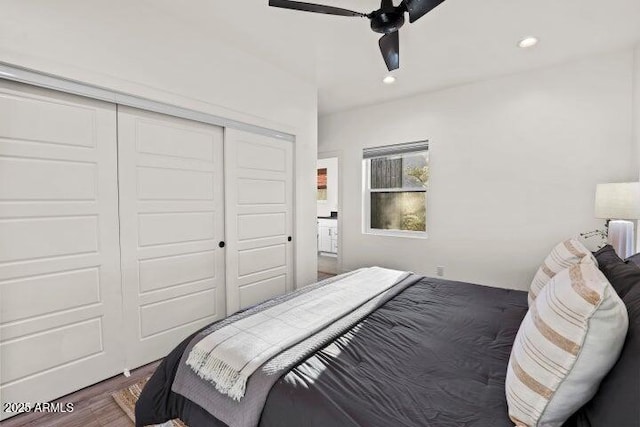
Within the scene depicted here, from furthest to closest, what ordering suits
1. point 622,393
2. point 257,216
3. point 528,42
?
point 257,216, point 528,42, point 622,393

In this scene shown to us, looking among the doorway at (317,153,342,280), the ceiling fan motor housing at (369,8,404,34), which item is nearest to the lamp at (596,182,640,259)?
the ceiling fan motor housing at (369,8,404,34)

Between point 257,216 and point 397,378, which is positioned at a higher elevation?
point 257,216

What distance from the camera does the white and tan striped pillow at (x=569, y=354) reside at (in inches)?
30.5

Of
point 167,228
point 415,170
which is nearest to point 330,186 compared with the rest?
point 415,170

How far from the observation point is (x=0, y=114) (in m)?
1.65

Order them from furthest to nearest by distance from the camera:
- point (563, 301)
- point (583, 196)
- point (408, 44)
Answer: point (583, 196), point (408, 44), point (563, 301)

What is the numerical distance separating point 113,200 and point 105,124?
0.52m

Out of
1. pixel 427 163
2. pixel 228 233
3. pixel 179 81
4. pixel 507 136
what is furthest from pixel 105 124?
pixel 507 136

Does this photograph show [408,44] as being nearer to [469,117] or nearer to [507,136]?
[469,117]

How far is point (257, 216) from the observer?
3049 millimetres

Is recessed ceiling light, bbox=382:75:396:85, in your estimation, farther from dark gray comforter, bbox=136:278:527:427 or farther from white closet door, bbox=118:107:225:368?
dark gray comforter, bbox=136:278:527:427

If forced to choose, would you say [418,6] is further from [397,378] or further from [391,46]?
[397,378]

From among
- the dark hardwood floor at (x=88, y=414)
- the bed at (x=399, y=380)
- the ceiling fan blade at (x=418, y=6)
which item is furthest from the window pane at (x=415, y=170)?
the dark hardwood floor at (x=88, y=414)

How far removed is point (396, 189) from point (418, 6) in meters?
2.82
